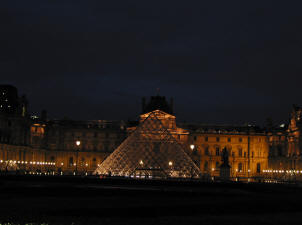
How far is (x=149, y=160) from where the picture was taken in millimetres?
48938

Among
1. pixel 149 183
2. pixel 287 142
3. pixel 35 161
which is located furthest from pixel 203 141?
pixel 149 183

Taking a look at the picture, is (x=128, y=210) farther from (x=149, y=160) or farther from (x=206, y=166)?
(x=206, y=166)

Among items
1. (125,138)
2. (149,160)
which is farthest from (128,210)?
(125,138)

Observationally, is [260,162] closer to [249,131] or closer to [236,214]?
[249,131]

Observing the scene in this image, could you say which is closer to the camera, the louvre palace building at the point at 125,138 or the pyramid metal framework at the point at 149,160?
the pyramid metal framework at the point at 149,160

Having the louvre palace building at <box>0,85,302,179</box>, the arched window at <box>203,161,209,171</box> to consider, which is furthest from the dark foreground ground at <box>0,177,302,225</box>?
the arched window at <box>203,161,209,171</box>

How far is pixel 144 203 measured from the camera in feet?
68.3

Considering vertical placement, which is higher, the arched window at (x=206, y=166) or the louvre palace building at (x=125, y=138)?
the louvre palace building at (x=125, y=138)

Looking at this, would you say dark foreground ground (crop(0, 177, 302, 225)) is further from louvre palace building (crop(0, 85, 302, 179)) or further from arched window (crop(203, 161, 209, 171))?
arched window (crop(203, 161, 209, 171))

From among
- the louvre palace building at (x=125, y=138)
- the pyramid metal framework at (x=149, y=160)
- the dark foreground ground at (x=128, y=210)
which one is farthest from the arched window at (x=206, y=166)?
the dark foreground ground at (x=128, y=210)

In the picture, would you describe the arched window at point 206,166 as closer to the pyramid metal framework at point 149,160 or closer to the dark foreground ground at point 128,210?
the pyramid metal framework at point 149,160

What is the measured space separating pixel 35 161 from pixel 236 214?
73.9 metres

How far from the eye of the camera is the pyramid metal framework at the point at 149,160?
47.5 meters

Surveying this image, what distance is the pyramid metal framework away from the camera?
47.5 metres
